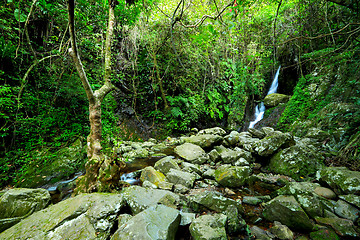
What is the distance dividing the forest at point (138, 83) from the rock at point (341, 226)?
988 mm

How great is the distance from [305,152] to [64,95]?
815cm

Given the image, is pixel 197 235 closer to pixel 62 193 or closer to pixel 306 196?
pixel 306 196

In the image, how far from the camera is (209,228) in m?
1.95

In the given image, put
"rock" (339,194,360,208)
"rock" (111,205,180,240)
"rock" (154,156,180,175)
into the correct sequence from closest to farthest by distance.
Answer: "rock" (111,205,180,240) → "rock" (339,194,360,208) → "rock" (154,156,180,175)

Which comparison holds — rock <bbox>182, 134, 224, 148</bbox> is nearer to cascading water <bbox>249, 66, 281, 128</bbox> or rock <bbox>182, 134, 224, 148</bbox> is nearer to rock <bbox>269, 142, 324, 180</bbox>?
rock <bbox>269, 142, 324, 180</bbox>

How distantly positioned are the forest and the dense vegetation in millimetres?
42

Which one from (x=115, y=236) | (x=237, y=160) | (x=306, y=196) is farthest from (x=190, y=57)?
(x=115, y=236)

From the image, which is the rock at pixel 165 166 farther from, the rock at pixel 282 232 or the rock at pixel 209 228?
the rock at pixel 282 232

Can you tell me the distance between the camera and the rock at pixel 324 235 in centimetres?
197

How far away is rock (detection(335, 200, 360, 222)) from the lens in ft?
7.68

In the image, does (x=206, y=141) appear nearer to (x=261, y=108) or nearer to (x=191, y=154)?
(x=191, y=154)

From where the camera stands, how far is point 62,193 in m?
3.43

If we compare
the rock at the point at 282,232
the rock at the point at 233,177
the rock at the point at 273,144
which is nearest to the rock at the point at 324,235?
the rock at the point at 282,232

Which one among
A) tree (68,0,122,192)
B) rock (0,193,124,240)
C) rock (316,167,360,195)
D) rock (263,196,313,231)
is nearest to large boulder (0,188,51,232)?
rock (0,193,124,240)
